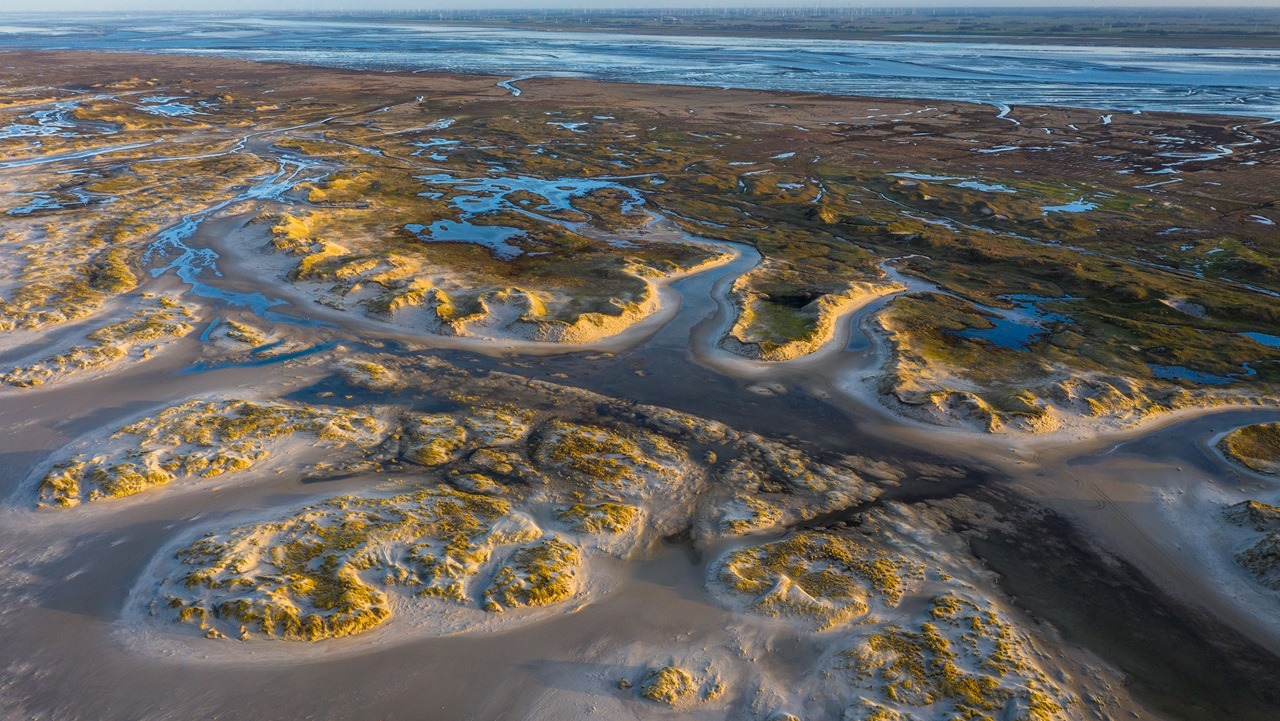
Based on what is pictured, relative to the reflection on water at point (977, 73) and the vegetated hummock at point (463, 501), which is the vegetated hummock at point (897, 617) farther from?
the reflection on water at point (977, 73)

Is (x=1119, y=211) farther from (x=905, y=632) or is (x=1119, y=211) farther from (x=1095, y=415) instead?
(x=905, y=632)

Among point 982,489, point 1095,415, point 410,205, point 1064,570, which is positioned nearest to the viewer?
point 1064,570

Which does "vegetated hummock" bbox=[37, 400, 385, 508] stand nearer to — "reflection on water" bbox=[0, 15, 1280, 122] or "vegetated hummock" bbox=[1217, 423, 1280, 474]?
"vegetated hummock" bbox=[1217, 423, 1280, 474]

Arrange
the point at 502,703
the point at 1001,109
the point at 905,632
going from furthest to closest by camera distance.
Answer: the point at 1001,109 → the point at 905,632 → the point at 502,703

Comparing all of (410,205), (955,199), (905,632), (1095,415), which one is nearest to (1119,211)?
(955,199)

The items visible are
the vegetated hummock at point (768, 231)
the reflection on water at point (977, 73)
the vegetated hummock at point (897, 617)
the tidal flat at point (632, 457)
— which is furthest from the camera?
the reflection on water at point (977, 73)

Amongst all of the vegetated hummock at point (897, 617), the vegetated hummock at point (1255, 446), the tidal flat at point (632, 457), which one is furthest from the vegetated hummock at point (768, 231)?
the vegetated hummock at point (897, 617)

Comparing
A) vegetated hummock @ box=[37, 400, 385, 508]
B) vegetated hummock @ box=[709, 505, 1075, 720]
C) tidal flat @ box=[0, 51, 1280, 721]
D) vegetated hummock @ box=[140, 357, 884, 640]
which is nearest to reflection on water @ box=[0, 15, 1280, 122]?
tidal flat @ box=[0, 51, 1280, 721]

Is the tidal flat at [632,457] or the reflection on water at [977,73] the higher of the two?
the reflection on water at [977,73]
